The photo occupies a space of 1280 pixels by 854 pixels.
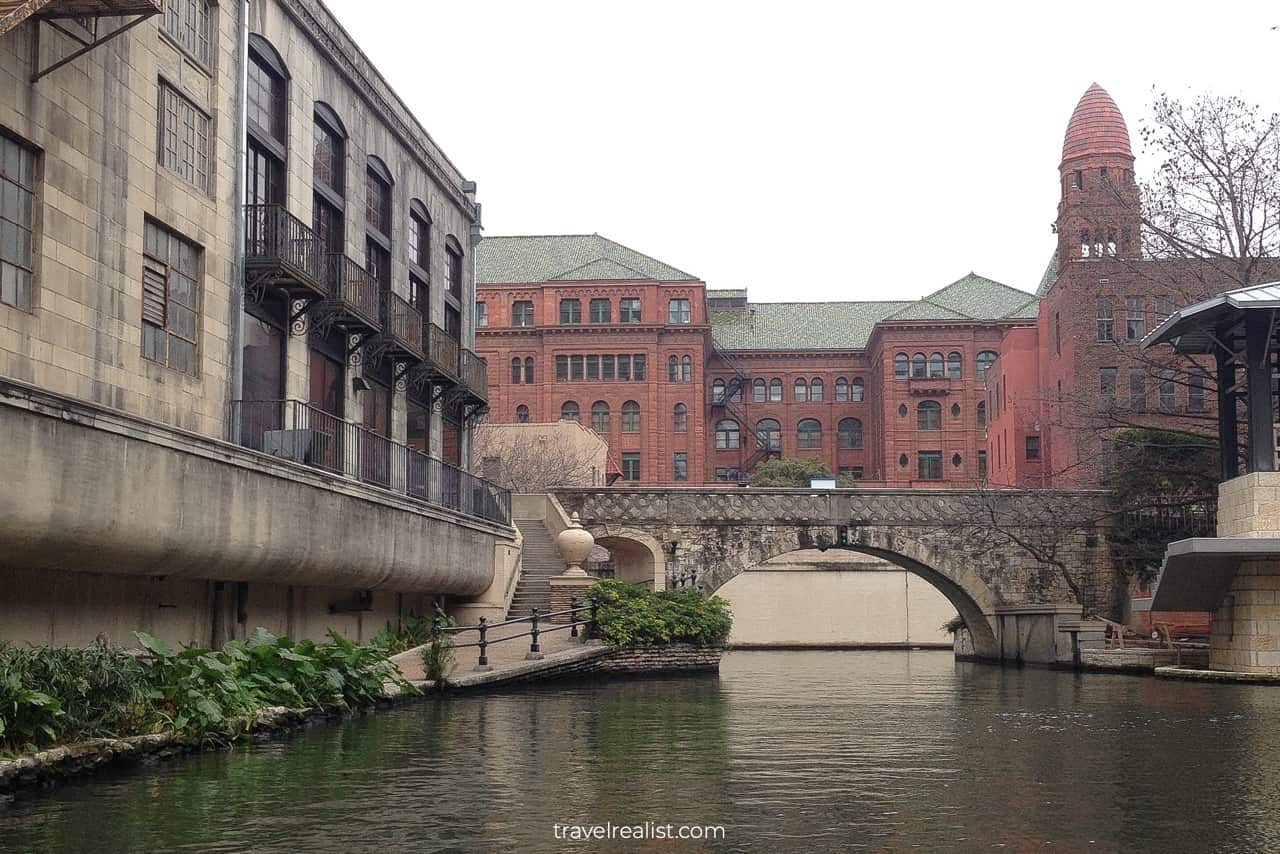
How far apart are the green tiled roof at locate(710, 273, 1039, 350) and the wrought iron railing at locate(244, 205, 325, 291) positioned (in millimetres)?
69315

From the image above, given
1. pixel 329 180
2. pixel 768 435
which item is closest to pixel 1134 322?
pixel 329 180

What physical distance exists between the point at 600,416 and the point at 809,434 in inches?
591

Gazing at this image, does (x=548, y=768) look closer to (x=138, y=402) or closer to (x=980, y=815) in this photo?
(x=980, y=815)

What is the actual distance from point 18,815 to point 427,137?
25612 mm

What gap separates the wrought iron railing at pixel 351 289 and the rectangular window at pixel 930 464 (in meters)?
65.7

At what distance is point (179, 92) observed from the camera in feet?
69.4

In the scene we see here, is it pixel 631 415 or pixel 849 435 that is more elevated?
pixel 631 415

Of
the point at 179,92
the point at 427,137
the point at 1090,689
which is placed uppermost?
the point at 427,137

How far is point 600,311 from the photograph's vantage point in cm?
8831

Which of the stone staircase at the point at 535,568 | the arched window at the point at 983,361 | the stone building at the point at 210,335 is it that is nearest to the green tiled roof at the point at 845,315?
the arched window at the point at 983,361

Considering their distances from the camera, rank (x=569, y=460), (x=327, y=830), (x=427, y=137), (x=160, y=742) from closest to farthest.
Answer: (x=327, y=830), (x=160, y=742), (x=427, y=137), (x=569, y=460)

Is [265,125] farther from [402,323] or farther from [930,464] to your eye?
[930,464]

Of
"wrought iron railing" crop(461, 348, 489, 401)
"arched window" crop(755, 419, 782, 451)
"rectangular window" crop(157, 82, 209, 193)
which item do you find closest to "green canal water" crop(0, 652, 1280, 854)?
"rectangular window" crop(157, 82, 209, 193)

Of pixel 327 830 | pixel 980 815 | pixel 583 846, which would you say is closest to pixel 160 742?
pixel 327 830
